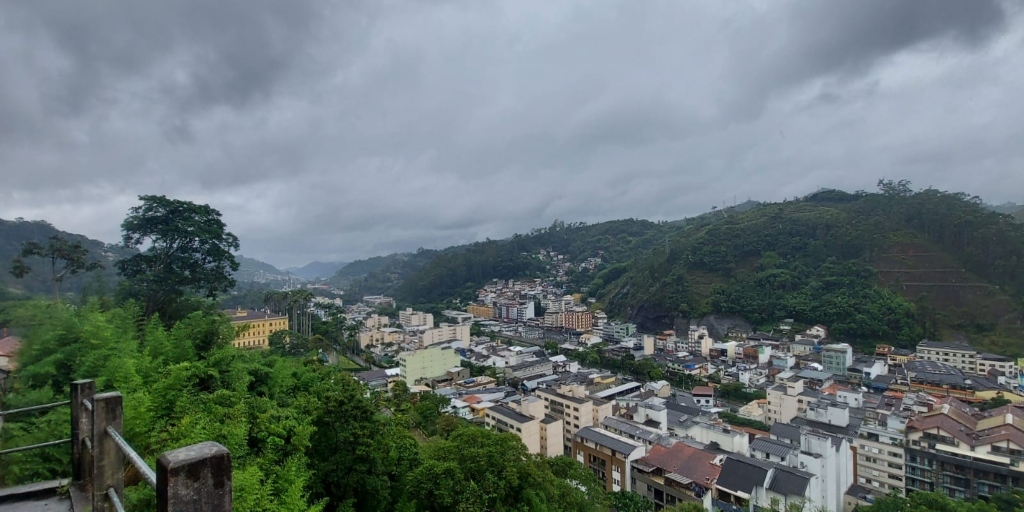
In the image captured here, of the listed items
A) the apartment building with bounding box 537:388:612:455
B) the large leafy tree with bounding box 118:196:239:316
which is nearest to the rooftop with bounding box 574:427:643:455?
the apartment building with bounding box 537:388:612:455

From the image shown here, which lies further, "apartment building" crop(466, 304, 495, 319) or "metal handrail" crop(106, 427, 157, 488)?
"apartment building" crop(466, 304, 495, 319)

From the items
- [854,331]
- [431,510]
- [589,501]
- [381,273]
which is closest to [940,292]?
[854,331]

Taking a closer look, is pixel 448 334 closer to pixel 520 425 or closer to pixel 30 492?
pixel 520 425

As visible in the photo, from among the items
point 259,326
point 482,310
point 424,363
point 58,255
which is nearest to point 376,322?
point 482,310

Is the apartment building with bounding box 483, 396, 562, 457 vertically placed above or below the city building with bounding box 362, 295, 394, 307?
below

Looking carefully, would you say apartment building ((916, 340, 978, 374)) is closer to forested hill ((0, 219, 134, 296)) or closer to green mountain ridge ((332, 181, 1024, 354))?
green mountain ridge ((332, 181, 1024, 354))

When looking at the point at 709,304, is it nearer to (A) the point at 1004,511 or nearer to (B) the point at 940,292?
(B) the point at 940,292
